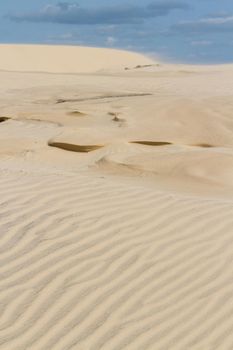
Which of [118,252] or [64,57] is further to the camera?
[64,57]

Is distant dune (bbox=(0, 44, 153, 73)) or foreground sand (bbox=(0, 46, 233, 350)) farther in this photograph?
distant dune (bbox=(0, 44, 153, 73))

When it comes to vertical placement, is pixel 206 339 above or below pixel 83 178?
below

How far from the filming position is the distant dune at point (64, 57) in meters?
63.3

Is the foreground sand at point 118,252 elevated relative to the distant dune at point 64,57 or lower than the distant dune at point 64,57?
lower

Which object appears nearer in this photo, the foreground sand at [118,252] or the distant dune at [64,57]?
the foreground sand at [118,252]

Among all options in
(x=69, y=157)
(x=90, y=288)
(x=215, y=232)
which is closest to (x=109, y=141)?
(x=69, y=157)

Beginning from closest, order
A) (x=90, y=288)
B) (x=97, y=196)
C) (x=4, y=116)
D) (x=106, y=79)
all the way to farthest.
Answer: (x=90, y=288), (x=97, y=196), (x=4, y=116), (x=106, y=79)

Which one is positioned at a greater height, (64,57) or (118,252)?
(64,57)

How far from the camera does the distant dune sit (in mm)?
63334

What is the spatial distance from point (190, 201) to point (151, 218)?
2.23ft

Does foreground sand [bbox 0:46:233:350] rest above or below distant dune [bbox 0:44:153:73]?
below

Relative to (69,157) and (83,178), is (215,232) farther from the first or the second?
(69,157)

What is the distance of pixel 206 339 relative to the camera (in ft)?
13.0

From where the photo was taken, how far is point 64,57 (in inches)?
2621
